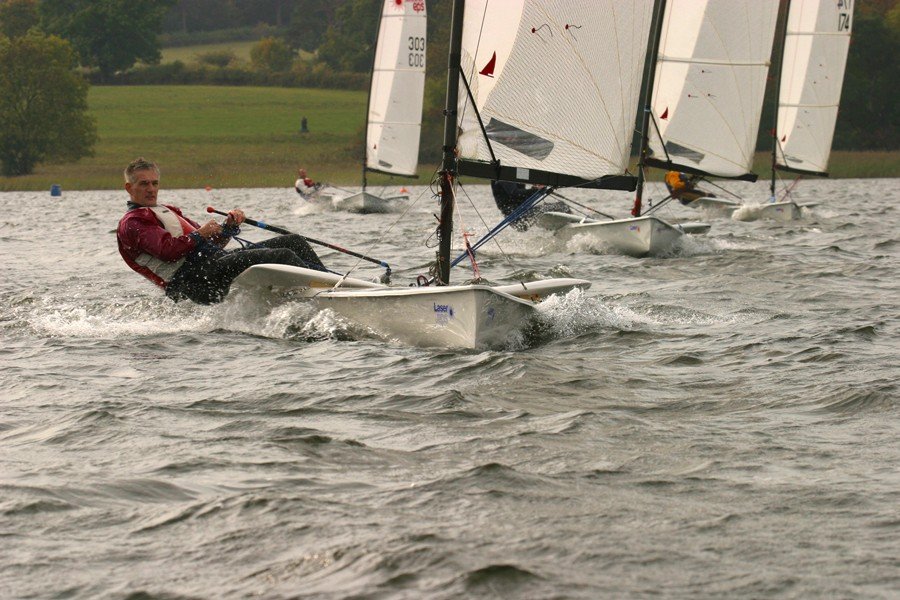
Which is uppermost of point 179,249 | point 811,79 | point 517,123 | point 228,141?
point 811,79

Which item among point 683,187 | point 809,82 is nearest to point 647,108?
point 683,187

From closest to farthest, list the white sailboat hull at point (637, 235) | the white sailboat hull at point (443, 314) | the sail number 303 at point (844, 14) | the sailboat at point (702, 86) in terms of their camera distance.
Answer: the white sailboat hull at point (443, 314)
the white sailboat hull at point (637, 235)
the sailboat at point (702, 86)
the sail number 303 at point (844, 14)

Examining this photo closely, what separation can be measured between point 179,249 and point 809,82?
78.8ft

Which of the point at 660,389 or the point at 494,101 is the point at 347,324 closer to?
the point at 494,101

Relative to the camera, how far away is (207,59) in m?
110

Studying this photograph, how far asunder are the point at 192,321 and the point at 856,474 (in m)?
7.01

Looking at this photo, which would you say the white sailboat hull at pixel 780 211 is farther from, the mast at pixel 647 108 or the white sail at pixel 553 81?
the white sail at pixel 553 81

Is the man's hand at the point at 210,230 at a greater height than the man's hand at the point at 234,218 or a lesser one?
lesser

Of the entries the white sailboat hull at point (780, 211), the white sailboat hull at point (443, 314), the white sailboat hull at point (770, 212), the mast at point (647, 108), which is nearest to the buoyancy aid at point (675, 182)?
the white sailboat hull at point (770, 212)

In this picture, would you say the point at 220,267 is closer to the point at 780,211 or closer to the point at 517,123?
the point at 517,123

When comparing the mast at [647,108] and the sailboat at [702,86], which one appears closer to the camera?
the mast at [647,108]

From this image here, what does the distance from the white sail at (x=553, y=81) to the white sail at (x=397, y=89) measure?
21764 mm

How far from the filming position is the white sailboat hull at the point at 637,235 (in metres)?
18.8

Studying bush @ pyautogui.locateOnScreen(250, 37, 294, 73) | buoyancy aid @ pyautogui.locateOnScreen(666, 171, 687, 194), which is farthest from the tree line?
buoyancy aid @ pyautogui.locateOnScreen(666, 171, 687, 194)
